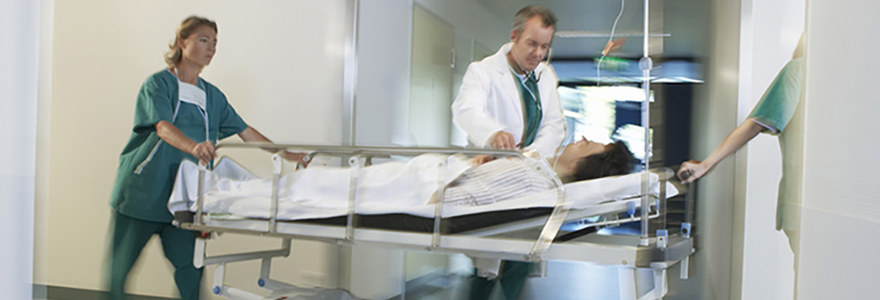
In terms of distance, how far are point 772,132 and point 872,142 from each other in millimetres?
671

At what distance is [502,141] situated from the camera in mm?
1779

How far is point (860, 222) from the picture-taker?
761 mm

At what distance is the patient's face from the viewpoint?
1.68 meters

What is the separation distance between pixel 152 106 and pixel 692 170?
1.91m

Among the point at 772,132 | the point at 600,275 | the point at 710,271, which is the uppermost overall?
the point at 772,132

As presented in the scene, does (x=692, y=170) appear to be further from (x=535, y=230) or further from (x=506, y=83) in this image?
(x=506, y=83)

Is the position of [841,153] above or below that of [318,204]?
above

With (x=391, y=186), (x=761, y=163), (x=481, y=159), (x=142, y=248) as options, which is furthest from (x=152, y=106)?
(x=761, y=163)

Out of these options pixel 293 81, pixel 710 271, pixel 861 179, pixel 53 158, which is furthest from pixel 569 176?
pixel 53 158

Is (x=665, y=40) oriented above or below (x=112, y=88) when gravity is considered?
above

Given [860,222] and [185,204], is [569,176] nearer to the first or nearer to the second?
[860,222]

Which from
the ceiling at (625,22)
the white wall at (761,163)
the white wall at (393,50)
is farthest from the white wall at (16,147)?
the white wall at (761,163)

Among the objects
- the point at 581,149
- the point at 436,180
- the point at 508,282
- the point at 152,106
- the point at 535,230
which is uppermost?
the point at 152,106

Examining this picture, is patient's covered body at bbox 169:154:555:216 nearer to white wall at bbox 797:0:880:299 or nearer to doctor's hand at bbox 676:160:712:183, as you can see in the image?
doctor's hand at bbox 676:160:712:183
